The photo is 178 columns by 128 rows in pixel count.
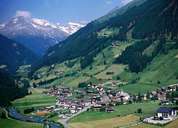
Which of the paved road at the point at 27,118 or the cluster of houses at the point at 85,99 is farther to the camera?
the cluster of houses at the point at 85,99

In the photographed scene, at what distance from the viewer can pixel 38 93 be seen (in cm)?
16375

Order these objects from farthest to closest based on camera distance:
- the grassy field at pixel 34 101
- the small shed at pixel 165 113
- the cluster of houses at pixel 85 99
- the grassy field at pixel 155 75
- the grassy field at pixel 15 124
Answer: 1. the grassy field at pixel 155 75
2. the grassy field at pixel 34 101
3. the cluster of houses at pixel 85 99
4. the grassy field at pixel 15 124
5. the small shed at pixel 165 113

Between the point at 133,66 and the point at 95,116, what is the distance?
79661 mm

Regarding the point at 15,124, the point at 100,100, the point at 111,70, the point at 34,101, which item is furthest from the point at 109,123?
the point at 111,70

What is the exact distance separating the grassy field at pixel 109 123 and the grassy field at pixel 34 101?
39427 millimetres

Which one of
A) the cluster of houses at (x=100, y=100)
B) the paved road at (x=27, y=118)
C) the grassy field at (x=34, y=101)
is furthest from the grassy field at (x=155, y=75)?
the paved road at (x=27, y=118)

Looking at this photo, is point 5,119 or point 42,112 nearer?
point 5,119

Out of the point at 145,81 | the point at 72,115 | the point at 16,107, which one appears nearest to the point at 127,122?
the point at 72,115

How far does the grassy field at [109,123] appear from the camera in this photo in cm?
8838

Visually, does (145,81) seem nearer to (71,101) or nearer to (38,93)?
(71,101)

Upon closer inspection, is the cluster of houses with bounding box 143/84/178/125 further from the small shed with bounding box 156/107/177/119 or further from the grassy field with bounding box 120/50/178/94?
the grassy field with bounding box 120/50/178/94

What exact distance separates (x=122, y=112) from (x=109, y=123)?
1354 cm

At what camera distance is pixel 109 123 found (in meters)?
90.9

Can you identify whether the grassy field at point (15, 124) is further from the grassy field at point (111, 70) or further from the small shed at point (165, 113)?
the grassy field at point (111, 70)
